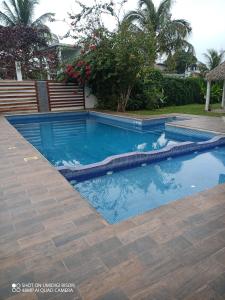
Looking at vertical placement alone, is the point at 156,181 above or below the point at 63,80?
below

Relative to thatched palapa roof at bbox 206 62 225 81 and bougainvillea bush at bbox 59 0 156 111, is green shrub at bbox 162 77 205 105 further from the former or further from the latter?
bougainvillea bush at bbox 59 0 156 111

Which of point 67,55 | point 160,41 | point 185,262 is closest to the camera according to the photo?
point 185,262

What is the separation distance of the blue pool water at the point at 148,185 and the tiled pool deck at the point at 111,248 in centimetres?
100

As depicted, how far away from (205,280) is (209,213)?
113cm

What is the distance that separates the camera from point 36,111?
14.4 meters

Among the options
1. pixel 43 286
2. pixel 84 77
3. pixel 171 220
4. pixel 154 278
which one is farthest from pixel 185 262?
pixel 84 77

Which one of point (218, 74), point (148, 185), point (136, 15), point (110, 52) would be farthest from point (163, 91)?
point (148, 185)

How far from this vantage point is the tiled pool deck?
5.92 feet

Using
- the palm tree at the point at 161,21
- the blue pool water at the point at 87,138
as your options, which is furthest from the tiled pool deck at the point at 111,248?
the palm tree at the point at 161,21

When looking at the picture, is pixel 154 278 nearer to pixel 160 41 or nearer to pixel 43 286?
pixel 43 286

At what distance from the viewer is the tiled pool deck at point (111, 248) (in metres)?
1.81

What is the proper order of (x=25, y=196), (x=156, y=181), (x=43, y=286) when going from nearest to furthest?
(x=43, y=286) → (x=25, y=196) → (x=156, y=181)

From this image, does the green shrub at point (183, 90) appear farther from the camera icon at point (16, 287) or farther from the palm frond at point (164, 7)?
the camera icon at point (16, 287)

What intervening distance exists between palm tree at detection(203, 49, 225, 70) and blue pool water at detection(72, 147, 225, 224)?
2151 centimetres
